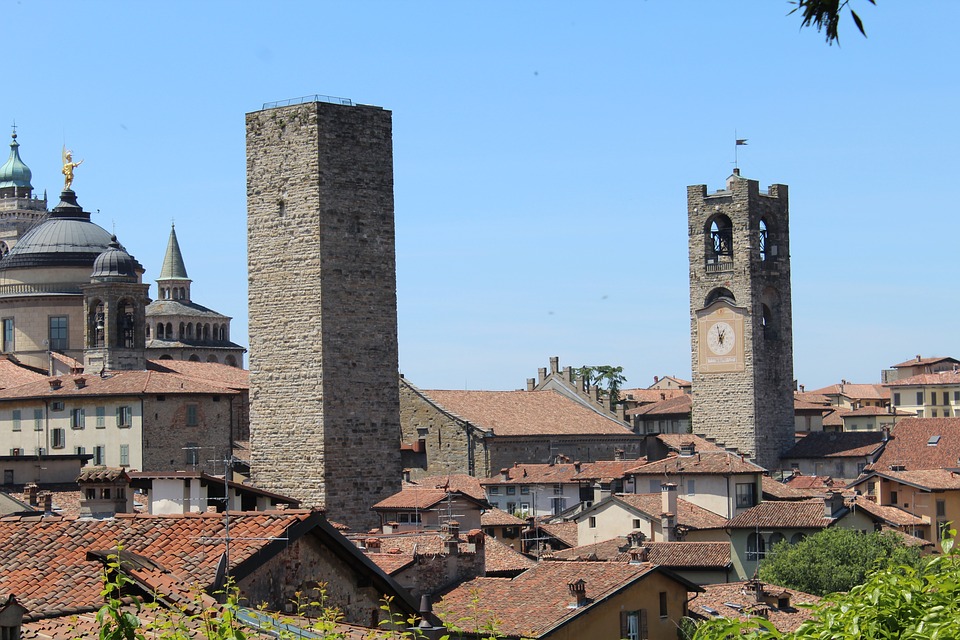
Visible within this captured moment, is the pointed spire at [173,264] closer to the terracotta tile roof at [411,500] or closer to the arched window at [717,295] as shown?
the arched window at [717,295]

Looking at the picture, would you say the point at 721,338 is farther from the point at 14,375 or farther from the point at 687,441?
the point at 14,375

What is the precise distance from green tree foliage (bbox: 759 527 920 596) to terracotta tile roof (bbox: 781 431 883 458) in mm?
30291

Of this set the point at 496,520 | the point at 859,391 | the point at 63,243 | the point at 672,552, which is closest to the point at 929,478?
the point at 672,552

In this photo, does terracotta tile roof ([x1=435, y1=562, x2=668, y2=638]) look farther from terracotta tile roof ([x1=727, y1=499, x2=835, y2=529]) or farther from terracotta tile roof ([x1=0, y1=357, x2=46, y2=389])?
terracotta tile roof ([x1=0, y1=357, x2=46, y2=389])

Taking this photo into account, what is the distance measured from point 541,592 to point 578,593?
141cm

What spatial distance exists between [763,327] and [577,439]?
38.8 ft

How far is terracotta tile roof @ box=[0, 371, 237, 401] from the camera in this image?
180 ft

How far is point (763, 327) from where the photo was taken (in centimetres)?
8300

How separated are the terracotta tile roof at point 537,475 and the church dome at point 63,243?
65.5 feet

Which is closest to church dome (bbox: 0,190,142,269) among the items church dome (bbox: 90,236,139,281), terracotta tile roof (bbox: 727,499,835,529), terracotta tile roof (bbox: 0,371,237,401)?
church dome (bbox: 90,236,139,281)

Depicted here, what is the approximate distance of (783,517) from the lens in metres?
49.8

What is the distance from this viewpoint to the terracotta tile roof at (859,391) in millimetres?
136500

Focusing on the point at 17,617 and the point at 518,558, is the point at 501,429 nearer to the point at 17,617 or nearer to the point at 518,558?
the point at 518,558

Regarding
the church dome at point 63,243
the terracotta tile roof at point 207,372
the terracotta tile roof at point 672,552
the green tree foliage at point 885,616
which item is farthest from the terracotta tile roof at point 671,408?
the green tree foliage at point 885,616
